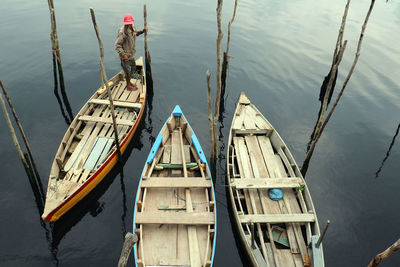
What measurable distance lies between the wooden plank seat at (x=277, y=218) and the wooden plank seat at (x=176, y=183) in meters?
1.86

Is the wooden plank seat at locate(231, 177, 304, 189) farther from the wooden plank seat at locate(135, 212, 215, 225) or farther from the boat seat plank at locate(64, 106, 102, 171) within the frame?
the boat seat plank at locate(64, 106, 102, 171)

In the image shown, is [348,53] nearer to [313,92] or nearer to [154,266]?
[313,92]

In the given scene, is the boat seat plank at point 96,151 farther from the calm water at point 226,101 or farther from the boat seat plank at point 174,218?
the boat seat plank at point 174,218

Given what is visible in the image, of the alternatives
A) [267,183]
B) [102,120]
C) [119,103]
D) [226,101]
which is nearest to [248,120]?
[267,183]

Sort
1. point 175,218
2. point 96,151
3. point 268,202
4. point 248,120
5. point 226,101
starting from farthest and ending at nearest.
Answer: point 226,101 → point 248,120 → point 96,151 → point 268,202 → point 175,218

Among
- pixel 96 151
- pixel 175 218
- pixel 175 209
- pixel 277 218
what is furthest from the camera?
pixel 96 151

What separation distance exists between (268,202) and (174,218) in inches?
150

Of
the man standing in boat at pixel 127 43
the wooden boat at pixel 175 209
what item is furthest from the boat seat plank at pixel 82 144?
the wooden boat at pixel 175 209

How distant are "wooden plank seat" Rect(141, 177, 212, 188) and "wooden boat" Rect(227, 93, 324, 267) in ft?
3.51

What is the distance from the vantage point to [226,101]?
1842 cm

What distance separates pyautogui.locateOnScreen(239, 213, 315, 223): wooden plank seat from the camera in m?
8.80

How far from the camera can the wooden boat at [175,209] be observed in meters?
7.98

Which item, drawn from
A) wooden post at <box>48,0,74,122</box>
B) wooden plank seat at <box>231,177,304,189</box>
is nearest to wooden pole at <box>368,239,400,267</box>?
wooden plank seat at <box>231,177,304,189</box>

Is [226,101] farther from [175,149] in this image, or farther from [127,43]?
[127,43]
